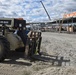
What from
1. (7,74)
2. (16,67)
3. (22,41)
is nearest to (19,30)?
(22,41)

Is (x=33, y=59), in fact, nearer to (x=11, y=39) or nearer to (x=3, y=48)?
(x=11, y=39)

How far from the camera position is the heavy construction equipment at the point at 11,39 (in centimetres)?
1123

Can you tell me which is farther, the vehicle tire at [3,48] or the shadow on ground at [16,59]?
the shadow on ground at [16,59]

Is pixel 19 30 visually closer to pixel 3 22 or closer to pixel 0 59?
pixel 3 22

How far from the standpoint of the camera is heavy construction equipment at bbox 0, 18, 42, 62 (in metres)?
11.2

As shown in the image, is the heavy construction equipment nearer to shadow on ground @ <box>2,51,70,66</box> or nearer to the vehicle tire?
the vehicle tire

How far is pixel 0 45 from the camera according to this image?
1119 centimetres

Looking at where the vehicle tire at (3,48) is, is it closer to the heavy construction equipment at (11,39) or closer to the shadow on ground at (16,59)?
the heavy construction equipment at (11,39)

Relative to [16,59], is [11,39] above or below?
above

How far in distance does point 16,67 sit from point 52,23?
57.9m

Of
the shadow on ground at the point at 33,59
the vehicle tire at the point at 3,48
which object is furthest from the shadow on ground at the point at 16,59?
the vehicle tire at the point at 3,48

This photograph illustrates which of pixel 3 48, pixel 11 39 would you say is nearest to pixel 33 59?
pixel 11 39

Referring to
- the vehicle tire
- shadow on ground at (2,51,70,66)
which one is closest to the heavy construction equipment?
the vehicle tire

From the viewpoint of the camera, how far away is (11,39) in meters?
11.8
